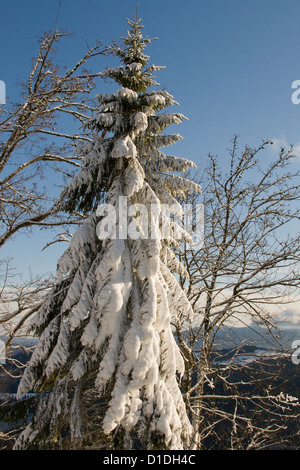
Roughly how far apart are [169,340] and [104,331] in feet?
4.18

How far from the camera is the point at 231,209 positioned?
11781 millimetres

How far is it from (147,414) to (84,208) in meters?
4.49

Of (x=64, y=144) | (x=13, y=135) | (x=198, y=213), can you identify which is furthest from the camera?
(x=198, y=213)

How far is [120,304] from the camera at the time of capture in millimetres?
5461

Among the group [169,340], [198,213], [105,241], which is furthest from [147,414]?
[198,213]

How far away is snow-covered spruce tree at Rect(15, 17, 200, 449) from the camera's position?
5.18 meters

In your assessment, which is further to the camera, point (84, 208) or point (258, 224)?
point (258, 224)

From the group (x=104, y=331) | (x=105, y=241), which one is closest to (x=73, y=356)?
(x=104, y=331)

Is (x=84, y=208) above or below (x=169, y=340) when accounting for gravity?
above

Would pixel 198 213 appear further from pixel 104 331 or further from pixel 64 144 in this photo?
pixel 104 331

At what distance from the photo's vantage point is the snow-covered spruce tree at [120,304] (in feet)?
17.0
